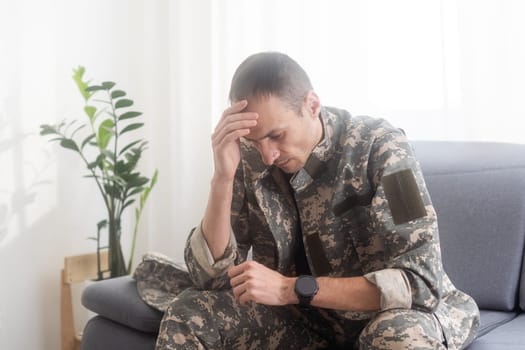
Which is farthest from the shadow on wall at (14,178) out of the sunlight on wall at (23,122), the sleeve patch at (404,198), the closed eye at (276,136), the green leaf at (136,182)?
the sleeve patch at (404,198)

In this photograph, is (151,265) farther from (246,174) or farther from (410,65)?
(410,65)

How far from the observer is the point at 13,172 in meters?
2.47

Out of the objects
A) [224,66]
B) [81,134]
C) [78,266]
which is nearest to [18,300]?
[78,266]

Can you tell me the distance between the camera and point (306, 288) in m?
1.36

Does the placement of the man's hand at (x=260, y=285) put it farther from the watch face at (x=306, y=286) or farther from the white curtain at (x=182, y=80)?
the white curtain at (x=182, y=80)

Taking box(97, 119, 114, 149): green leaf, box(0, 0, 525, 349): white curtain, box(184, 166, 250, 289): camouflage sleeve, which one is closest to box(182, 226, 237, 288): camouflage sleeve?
box(184, 166, 250, 289): camouflage sleeve

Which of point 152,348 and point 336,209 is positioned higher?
point 336,209

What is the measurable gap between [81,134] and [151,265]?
112 cm

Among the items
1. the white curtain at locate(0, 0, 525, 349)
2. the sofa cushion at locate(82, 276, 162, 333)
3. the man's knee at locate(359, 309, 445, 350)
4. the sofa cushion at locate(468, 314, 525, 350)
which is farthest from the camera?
the white curtain at locate(0, 0, 525, 349)

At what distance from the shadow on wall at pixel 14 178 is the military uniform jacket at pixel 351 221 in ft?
3.61

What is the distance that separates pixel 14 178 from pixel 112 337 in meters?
0.99

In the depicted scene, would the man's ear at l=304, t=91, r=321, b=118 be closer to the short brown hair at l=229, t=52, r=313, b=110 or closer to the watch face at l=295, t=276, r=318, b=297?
the short brown hair at l=229, t=52, r=313, b=110

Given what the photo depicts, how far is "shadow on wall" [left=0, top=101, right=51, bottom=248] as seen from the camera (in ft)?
7.98

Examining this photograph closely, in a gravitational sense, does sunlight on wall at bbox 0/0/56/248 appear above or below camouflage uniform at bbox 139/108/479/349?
above
